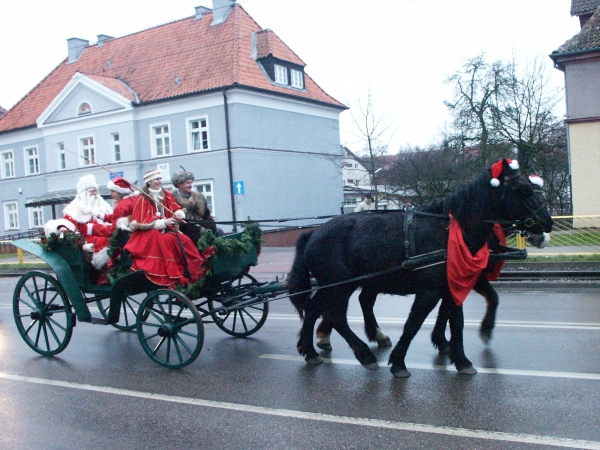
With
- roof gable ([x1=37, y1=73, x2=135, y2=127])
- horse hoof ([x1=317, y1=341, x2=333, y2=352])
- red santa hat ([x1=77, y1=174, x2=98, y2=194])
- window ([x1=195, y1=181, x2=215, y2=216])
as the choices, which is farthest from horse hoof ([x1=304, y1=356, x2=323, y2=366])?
roof gable ([x1=37, y1=73, x2=135, y2=127])

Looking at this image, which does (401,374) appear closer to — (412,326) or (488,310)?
(412,326)

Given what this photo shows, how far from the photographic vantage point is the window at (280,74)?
100 ft

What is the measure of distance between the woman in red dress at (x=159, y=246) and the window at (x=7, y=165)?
33974mm

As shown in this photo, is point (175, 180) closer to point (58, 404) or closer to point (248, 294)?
point (248, 294)

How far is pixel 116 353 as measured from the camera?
24.1 feet

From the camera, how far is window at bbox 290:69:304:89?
104ft

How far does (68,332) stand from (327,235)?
10.5 ft

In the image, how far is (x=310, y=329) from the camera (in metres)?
6.45

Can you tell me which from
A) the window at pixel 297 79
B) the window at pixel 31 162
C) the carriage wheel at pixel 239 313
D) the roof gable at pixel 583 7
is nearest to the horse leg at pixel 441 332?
the carriage wheel at pixel 239 313

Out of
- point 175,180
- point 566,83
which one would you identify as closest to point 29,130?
point 566,83

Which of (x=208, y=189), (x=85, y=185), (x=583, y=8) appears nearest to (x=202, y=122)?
(x=208, y=189)

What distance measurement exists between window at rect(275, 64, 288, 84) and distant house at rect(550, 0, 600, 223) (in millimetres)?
12985

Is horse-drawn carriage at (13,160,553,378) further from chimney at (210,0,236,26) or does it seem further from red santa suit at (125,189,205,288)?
chimney at (210,0,236,26)

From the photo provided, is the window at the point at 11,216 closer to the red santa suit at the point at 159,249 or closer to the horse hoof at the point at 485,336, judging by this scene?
the red santa suit at the point at 159,249
